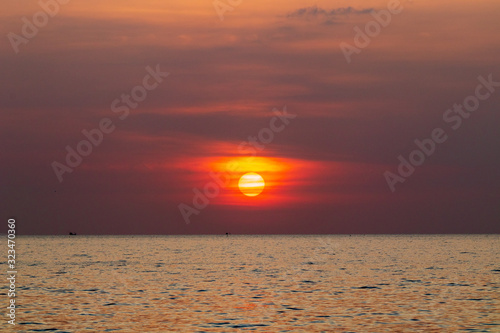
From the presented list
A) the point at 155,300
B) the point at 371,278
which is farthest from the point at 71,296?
the point at 371,278

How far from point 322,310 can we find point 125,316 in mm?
15740

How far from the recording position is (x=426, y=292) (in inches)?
2734

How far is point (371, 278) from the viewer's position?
286ft

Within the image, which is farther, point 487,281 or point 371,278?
point 371,278

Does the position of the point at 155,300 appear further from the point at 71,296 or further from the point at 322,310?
the point at 322,310

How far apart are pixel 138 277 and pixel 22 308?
109ft

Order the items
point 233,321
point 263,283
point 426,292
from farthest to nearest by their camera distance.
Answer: point 263,283 → point 426,292 → point 233,321

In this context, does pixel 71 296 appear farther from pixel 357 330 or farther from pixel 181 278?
pixel 357 330

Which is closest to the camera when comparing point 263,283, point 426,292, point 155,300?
point 155,300

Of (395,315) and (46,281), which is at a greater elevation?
(46,281)

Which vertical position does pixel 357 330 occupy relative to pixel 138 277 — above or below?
below

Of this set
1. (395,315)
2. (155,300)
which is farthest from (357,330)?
(155,300)

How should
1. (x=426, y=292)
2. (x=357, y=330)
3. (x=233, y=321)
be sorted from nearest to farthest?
(x=357, y=330)
(x=233, y=321)
(x=426, y=292)

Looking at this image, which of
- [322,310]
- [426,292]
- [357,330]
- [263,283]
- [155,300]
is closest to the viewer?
[357,330]
